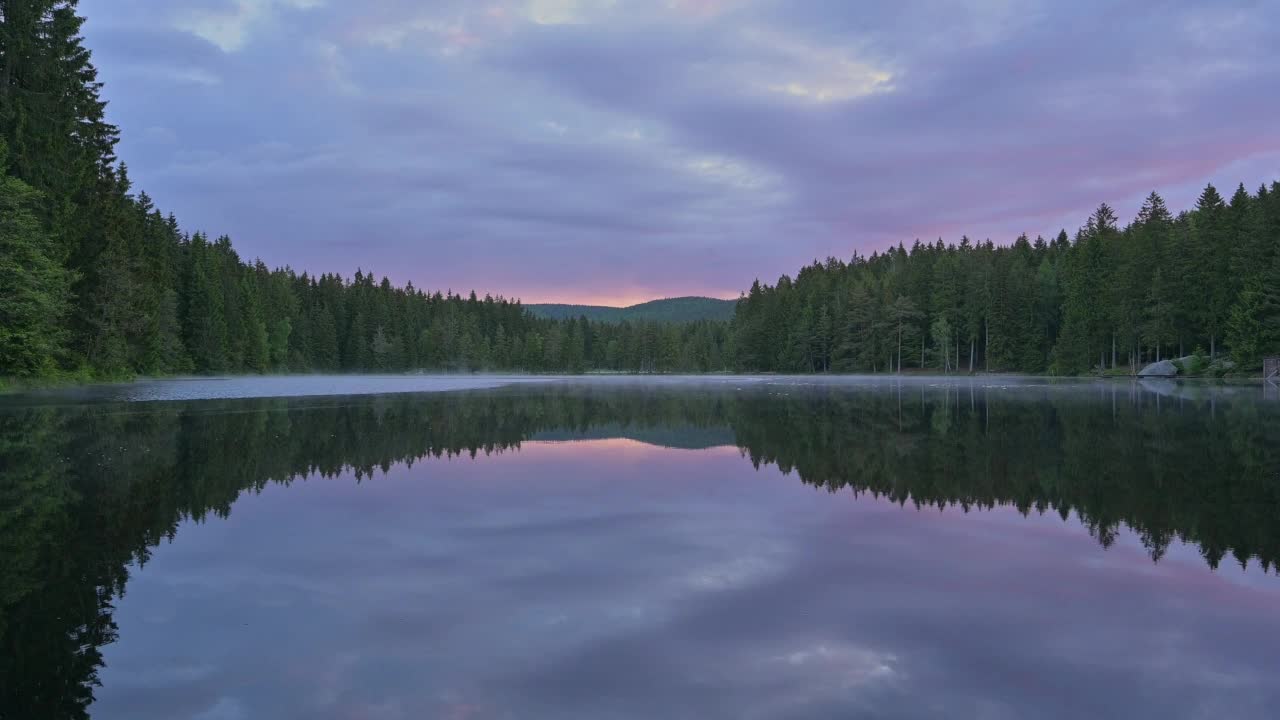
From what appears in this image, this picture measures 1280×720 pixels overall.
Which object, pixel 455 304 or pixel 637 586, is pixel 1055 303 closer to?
pixel 637 586

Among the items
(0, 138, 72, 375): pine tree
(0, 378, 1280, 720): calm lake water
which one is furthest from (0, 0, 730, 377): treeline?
(0, 378, 1280, 720): calm lake water

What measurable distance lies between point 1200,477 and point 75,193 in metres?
51.5

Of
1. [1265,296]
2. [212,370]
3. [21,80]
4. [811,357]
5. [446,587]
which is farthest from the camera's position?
[811,357]

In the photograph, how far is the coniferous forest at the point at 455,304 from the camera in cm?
3847

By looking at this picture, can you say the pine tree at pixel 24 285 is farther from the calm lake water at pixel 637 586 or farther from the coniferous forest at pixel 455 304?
the calm lake water at pixel 637 586

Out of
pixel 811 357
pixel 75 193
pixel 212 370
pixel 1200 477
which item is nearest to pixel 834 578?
pixel 1200 477

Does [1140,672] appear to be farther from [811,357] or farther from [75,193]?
[811,357]

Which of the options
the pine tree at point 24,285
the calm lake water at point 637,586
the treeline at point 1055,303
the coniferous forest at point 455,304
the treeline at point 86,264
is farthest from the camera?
the treeline at point 1055,303

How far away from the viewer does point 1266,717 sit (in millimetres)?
4246

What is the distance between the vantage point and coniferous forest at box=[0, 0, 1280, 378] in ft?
126

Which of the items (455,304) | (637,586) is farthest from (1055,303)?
(455,304)

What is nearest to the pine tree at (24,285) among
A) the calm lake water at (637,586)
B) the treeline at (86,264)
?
the treeline at (86,264)

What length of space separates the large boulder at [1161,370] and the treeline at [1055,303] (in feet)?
12.1

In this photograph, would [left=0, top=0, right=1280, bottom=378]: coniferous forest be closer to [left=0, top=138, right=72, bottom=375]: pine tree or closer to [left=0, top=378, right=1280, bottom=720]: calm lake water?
[left=0, top=138, right=72, bottom=375]: pine tree
